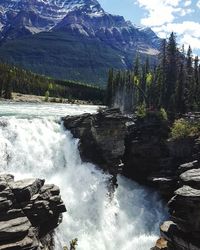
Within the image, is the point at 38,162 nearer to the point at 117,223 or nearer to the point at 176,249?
the point at 117,223

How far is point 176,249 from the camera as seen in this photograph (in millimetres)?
38281

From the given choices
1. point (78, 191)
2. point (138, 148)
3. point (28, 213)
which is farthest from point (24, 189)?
point (138, 148)

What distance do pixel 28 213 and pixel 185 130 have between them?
32.9m

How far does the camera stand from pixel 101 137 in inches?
2399

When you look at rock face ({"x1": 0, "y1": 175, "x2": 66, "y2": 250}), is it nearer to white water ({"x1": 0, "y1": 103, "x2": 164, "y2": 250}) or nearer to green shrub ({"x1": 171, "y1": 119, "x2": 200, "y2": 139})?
white water ({"x1": 0, "y1": 103, "x2": 164, "y2": 250})

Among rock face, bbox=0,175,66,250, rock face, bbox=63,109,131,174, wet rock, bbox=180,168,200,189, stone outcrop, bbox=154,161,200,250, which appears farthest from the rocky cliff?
rock face, bbox=0,175,66,250

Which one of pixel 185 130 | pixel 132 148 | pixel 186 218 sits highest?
pixel 185 130

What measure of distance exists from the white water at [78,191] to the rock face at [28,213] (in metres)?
3.79

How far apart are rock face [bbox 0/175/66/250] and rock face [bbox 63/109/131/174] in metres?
18.3

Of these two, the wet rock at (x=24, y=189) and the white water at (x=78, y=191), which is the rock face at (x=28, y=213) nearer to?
the wet rock at (x=24, y=189)

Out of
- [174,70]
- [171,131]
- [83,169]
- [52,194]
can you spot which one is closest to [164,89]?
[174,70]

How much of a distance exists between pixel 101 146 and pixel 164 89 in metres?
43.6

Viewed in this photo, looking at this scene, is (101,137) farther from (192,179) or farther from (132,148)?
Answer: (192,179)

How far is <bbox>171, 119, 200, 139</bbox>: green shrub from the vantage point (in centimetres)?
6278
